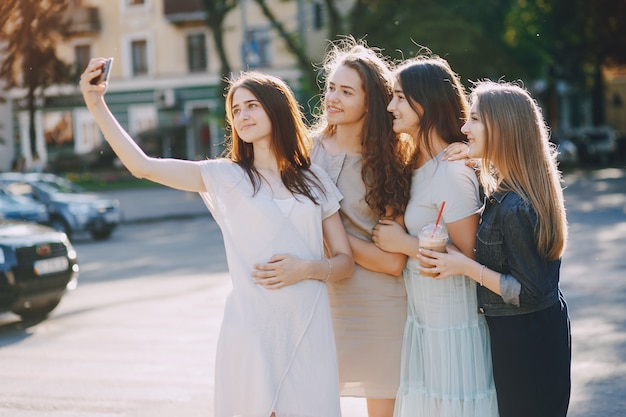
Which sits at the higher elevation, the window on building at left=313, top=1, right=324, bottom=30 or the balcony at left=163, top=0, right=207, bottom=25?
the balcony at left=163, top=0, right=207, bottom=25

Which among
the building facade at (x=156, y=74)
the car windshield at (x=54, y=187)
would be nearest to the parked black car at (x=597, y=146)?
the building facade at (x=156, y=74)

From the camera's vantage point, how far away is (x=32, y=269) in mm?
9312

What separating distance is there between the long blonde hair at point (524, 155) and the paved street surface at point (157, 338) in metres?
2.70

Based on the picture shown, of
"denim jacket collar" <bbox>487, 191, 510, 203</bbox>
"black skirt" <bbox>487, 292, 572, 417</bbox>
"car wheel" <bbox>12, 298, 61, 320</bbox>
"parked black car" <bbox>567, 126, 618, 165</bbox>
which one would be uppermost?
"denim jacket collar" <bbox>487, 191, 510, 203</bbox>

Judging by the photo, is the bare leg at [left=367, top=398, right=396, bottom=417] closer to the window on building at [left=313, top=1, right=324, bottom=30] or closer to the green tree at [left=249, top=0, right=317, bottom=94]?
the green tree at [left=249, top=0, right=317, bottom=94]

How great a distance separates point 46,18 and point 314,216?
355cm

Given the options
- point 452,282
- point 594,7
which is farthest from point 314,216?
point 594,7

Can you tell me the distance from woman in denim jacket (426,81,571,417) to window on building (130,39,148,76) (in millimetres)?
39226

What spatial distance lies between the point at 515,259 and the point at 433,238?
0.31m

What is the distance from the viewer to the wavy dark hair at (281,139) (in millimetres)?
3541

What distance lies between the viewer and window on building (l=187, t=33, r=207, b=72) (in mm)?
40656

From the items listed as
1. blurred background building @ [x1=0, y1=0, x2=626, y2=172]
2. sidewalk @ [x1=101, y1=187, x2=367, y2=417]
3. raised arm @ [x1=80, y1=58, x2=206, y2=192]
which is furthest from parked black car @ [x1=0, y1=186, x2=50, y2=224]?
blurred background building @ [x1=0, y1=0, x2=626, y2=172]

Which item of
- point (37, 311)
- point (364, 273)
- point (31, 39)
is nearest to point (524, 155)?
point (364, 273)

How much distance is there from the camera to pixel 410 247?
361cm
